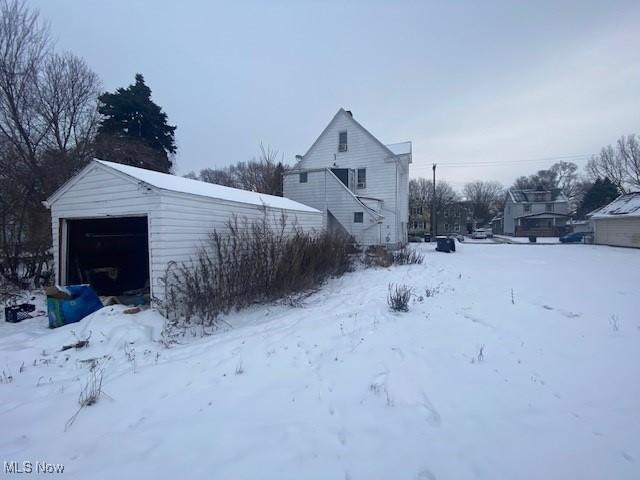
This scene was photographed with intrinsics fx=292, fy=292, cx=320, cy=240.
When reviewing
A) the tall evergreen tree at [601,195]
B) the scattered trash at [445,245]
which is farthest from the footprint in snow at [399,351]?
the tall evergreen tree at [601,195]

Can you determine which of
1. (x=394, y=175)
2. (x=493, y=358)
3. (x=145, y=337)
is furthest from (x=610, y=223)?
(x=145, y=337)

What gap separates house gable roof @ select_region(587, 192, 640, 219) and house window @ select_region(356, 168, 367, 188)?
62.7 ft

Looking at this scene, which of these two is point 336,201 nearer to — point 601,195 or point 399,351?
point 399,351

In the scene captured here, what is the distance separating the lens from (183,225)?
7035 mm

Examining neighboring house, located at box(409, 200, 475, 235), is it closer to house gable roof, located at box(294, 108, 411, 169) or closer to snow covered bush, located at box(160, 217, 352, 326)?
house gable roof, located at box(294, 108, 411, 169)

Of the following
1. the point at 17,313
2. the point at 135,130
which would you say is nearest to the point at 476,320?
the point at 17,313

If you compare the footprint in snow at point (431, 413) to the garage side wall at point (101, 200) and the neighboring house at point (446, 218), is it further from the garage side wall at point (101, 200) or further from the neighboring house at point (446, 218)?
the neighboring house at point (446, 218)

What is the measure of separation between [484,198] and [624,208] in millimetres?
48139

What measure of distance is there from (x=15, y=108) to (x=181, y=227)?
10.0m

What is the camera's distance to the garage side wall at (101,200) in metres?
6.58

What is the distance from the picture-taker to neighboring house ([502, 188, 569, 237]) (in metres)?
44.0

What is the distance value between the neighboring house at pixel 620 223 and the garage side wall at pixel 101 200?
29568 millimetres

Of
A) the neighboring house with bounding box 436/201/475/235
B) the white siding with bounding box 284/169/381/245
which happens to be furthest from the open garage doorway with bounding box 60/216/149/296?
the neighboring house with bounding box 436/201/475/235

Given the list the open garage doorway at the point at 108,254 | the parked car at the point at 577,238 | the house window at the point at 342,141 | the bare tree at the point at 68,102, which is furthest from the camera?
the parked car at the point at 577,238
